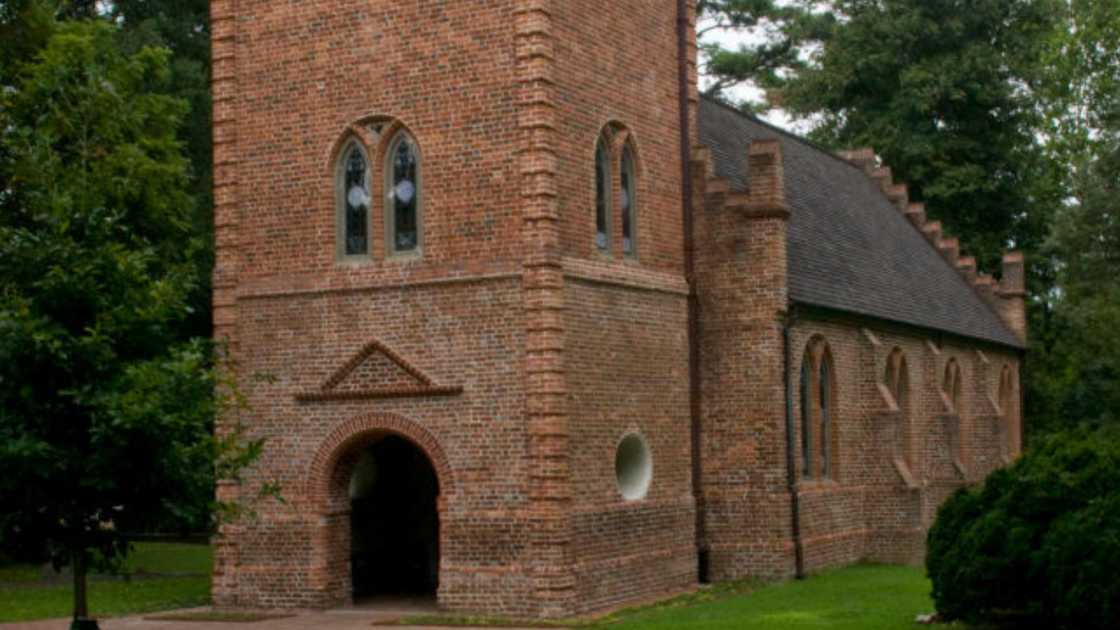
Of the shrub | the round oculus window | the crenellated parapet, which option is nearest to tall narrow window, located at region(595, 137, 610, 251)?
the round oculus window

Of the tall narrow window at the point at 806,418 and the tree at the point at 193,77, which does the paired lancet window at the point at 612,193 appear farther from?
the tree at the point at 193,77

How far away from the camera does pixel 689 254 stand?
84.4 ft

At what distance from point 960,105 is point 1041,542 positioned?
3154 cm

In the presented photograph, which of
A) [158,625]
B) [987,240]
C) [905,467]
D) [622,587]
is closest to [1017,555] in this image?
[622,587]

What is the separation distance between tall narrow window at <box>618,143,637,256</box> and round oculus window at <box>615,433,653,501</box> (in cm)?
283

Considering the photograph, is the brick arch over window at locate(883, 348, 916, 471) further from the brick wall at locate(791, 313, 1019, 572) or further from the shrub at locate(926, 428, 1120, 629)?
the shrub at locate(926, 428, 1120, 629)

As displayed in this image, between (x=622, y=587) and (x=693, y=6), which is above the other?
(x=693, y=6)

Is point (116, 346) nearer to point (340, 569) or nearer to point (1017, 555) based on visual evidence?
point (340, 569)

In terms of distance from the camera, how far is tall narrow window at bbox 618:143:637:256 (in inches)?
945

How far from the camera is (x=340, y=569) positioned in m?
22.8

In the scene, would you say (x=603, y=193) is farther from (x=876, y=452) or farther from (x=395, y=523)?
(x=876, y=452)

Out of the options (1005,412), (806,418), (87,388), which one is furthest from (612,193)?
(1005,412)

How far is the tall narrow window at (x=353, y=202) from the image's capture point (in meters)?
22.9

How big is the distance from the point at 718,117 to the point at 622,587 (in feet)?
39.2
